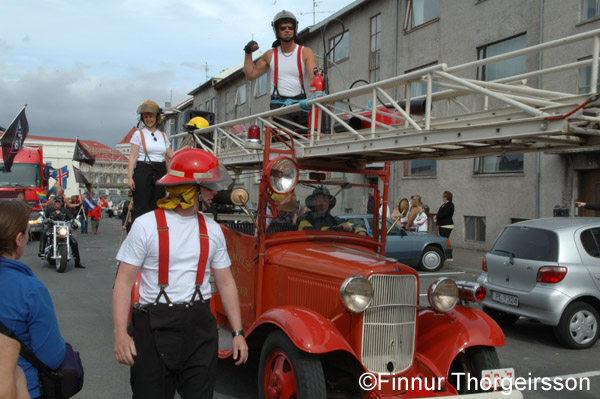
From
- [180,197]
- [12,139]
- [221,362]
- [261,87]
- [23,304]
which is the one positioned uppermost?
[261,87]

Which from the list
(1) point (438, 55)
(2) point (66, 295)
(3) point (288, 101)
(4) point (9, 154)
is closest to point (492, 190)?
(1) point (438, 55)

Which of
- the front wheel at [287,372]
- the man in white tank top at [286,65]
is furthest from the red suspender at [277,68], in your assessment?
the front wheel at [287,372]

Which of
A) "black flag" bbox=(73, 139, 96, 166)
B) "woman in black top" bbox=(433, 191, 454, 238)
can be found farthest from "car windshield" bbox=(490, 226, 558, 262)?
"black flag" bbox=(73, 139, 96, 166)

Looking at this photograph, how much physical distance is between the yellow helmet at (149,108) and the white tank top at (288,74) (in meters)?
1.50

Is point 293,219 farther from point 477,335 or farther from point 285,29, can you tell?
point 285,29

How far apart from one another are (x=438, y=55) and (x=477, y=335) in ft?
50.1

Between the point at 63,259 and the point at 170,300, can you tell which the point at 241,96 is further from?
the point at 170,300

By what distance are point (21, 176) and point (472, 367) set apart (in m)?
20.2

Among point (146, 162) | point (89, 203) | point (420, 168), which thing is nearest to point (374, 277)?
point (146, 162)

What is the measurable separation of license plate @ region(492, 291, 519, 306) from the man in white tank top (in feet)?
12.5

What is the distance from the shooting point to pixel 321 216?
192 inches

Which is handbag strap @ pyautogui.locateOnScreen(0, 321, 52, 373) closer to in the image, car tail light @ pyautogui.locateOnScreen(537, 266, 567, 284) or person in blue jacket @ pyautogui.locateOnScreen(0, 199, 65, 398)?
person in blue jacket @ pyautogui.locateOnScreen(0, 199, 65, 398)

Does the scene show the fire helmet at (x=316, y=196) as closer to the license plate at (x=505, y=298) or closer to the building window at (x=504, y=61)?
the license plate at (x=505, y=298)

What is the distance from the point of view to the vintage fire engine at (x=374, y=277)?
335 cm
